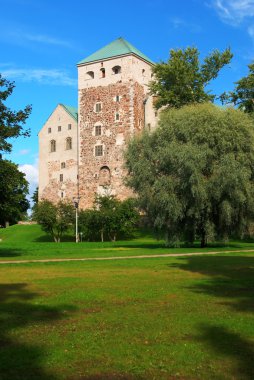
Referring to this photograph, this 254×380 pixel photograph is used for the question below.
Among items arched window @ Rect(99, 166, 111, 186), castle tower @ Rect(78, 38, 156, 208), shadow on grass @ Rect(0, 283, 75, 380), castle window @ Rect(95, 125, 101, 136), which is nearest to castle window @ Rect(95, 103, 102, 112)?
castle tower @ Rect(78, 38, 156, 208)

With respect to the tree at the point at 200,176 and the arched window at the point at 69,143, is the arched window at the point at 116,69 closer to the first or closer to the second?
the arched window at the point at 69,143

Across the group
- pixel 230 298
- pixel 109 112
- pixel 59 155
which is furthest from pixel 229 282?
pixel 59 155

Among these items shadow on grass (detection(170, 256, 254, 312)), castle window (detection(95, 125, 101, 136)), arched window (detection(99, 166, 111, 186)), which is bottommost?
shadow on grass (detection(170, 256, 254, 312))

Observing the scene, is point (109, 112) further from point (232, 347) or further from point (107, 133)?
point (232, 347)

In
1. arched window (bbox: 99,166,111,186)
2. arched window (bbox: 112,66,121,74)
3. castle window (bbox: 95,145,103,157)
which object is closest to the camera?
arched window (bbox: 99,166,111,186)

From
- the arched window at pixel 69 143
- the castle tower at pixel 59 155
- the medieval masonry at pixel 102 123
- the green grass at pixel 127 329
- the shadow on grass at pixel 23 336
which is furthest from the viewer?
the arched window at pixel 69 143

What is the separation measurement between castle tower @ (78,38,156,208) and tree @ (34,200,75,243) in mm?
7671


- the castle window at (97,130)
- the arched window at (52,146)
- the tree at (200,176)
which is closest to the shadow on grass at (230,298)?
the tree at (200,176)

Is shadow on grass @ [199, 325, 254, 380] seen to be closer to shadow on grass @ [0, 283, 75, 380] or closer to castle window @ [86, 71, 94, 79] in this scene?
shadow on grass @ [0, 283, 75, 380]

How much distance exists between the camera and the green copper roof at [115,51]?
61.5 meters

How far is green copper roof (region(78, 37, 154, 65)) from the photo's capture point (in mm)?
61481

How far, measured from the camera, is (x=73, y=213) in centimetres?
5378

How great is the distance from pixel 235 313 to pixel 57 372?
13.5ft

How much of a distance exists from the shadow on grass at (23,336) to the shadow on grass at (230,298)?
2.31m
